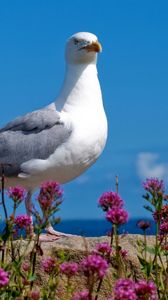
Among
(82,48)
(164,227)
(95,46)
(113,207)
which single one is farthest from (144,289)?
(82,48)

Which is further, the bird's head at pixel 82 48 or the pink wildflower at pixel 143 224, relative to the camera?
the bird's head at pixel 82 48

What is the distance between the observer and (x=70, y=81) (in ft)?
33.5

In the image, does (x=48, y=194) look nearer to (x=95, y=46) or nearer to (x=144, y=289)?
(x=144, y=289)

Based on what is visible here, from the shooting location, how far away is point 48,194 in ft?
12.6

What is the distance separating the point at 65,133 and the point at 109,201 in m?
5.37

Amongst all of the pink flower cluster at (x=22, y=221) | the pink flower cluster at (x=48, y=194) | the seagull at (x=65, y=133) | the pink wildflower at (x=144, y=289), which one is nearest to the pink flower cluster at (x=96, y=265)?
the pink wildflower at (x=144, y=289)

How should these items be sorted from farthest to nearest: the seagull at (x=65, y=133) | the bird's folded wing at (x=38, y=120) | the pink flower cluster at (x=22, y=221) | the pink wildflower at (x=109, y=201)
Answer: the bird's folded wing at (x=38, y=120) < the seagull at (x=65, y=133) < the pink flower cluster at (x=22, y=221) < the pink wildflower at (x=109, y=201)

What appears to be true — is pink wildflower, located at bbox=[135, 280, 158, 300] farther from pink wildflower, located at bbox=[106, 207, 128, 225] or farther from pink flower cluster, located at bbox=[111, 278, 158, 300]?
pink wildflower, located at bbox=[106, 207, 128, 225]

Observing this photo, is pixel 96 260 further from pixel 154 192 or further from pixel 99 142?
pixel 99 142

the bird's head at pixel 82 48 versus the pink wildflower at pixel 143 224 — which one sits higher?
the bird's head at pixel 82 48

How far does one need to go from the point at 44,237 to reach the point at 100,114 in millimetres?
2267

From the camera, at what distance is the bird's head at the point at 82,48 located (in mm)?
9893

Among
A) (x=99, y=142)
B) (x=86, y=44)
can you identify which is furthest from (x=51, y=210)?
(x=86, y=44)

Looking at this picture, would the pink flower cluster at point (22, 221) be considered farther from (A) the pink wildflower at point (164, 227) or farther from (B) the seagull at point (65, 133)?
(B) the seagull at point (65, 133)
